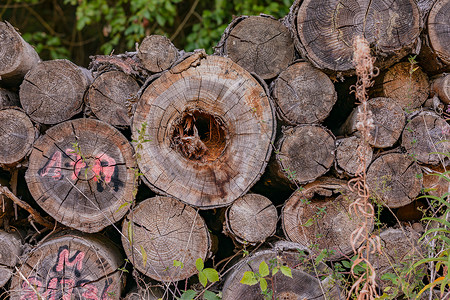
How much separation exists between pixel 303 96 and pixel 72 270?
5.33ft

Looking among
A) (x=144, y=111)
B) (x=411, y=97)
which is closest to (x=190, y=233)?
(x=144, y=111)

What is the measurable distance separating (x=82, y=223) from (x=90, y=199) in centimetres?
14

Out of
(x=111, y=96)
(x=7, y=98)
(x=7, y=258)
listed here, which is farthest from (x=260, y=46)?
(x=7, y=258)

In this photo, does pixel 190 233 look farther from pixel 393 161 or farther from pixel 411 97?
pixel 411 97

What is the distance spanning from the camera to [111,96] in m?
2.36

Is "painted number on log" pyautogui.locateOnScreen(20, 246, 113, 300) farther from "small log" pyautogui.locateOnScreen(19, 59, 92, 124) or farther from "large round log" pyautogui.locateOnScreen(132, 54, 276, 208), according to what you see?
"small log" pyautogui.locateOnScreen(19, 59, 92, 124)

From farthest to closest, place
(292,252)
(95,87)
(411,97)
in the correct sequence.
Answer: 1. (411,97)
2. (95,87)
3. (292,252)

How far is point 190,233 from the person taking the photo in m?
2.20

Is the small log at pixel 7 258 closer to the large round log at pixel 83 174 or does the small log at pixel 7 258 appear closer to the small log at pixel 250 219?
the large round log at pixel 83 174

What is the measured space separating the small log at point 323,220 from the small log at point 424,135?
476mm

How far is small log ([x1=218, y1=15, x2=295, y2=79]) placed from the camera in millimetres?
2432

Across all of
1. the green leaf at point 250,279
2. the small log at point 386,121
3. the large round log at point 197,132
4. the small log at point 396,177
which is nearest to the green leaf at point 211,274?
the green leaf at point 250,279

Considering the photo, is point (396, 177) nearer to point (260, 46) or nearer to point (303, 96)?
point (303, 96)

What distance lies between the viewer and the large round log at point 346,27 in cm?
229
